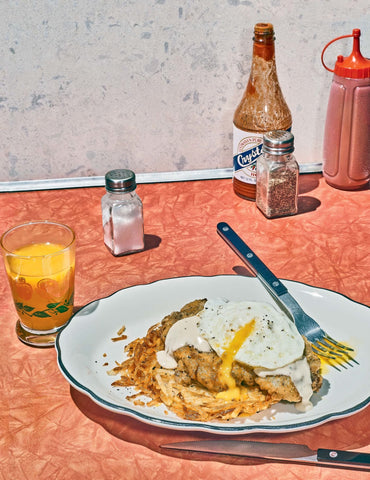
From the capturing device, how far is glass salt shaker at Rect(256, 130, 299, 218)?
1.48 m

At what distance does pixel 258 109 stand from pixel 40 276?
662 millimetres

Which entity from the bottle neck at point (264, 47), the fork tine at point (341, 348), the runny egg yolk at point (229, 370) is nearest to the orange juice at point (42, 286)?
the runny egg yolk at point (229, 370)

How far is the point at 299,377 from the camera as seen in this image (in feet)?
3.24

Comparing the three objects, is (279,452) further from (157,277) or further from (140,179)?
(140,179)

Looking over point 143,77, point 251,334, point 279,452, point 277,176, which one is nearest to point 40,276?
point 251,334

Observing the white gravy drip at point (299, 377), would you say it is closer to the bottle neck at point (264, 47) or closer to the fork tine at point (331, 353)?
the fork tine at point (331, 353)

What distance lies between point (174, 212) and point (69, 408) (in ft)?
2.15

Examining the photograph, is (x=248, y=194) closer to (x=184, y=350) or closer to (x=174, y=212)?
(x=174, y=212)

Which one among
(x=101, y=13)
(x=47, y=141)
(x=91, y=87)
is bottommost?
(x=47, y=141)

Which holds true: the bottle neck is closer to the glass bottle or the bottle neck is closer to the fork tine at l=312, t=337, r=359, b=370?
the glass bottle

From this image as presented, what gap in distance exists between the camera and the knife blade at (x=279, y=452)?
3.02ft

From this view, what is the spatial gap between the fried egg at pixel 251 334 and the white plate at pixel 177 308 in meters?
0.07

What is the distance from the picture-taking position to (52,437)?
988mm

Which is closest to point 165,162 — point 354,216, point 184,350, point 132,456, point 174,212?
point 174,212
